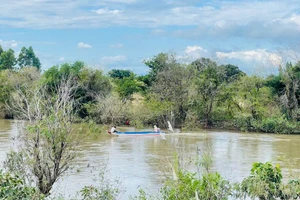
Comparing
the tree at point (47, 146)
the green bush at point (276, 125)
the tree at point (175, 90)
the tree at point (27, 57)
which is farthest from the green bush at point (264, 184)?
the tree at point (27, 57)

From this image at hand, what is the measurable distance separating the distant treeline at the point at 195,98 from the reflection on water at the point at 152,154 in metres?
3.37

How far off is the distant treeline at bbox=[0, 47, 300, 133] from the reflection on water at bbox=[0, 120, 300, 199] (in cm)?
337

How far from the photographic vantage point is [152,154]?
22422 millimetres

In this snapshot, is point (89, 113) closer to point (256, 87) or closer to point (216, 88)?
point (216, 88)

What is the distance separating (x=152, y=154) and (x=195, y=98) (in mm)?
16732

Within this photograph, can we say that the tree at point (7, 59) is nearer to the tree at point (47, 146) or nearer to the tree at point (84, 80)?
the tree at point (84, 80)

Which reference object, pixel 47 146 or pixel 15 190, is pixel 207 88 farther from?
pixel 15 190

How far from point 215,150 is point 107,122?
562 inches

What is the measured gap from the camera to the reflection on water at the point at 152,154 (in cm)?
1525

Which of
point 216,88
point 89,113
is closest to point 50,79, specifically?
point 89,113

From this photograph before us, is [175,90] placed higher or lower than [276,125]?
higher

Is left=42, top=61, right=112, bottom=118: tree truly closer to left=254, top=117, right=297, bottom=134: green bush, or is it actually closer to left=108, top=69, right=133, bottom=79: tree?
left=254, top=117, right=297, bottom=134: green bush

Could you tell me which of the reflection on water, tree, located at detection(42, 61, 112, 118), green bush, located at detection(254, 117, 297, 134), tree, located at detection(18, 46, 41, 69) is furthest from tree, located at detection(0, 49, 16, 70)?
green bush, located at detection(254, 117, 297, 134)

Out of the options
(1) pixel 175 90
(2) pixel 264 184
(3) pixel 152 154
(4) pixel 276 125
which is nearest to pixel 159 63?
(1) pixel 175 90
